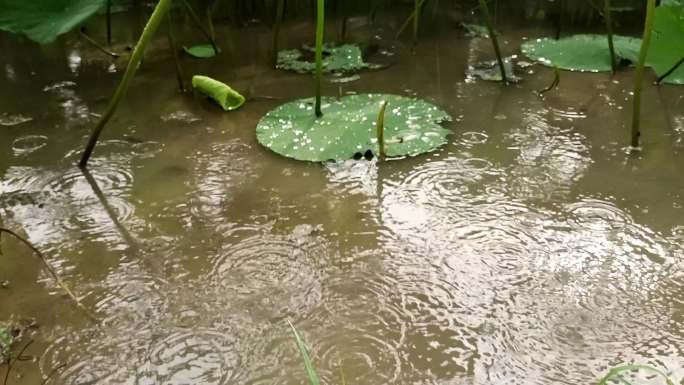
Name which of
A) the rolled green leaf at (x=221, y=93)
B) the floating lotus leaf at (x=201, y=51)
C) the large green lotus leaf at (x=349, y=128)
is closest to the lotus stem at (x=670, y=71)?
the large green lotus leaf at (x=349, y=128)

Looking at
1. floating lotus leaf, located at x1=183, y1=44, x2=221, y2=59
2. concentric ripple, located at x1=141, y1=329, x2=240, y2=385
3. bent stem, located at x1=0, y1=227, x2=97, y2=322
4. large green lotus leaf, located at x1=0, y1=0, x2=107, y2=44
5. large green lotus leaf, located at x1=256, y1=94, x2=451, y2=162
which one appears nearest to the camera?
concentric ripple, located at x1=141, y1=329, x2=240, y2=385

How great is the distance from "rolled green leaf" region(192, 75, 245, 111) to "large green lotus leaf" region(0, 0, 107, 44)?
0.46m

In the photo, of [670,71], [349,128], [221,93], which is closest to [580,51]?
[670,71]

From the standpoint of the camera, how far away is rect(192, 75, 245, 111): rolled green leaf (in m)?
2.47

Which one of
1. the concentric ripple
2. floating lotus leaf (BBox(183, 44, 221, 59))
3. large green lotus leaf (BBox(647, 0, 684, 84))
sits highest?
large green lotus leaf (BBox(647, 0, 684, 84))

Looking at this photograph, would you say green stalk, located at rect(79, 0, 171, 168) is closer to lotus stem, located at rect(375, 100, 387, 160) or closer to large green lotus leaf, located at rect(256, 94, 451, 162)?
large green lotus leaf, located at rect(256, 94, 451, 162)

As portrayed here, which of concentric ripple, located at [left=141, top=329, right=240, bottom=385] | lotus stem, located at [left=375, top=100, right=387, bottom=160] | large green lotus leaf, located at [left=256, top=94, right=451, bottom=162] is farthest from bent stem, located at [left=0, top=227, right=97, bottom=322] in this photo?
lotus stem, located at [left=375, top=100, right=387, bottom=160]

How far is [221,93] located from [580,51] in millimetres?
1613

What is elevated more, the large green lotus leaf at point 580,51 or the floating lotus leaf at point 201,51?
the large green lotus leaf at point 580,51

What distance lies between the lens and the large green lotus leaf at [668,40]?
2.36m

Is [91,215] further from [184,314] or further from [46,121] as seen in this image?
[46,121]

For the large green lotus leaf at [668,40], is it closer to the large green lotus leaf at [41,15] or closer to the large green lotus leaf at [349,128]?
the large green lotus leaf at [349,128]

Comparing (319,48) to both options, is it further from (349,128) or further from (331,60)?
(331,60)

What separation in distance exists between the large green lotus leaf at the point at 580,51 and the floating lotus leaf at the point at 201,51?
1486 millimetres
